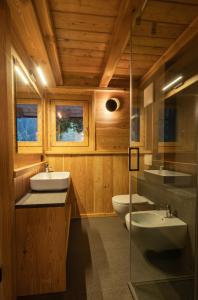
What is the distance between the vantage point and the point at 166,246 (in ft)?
5.62

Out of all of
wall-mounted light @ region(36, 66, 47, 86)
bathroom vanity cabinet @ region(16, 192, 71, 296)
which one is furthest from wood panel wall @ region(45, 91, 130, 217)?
bathroom vanity cabinet @ region(16, 192, 71, 296)

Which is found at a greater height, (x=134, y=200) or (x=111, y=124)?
(x=111, y=124)

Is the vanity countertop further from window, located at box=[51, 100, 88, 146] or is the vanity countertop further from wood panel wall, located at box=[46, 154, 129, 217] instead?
window, located at box=[51, 100, 88, 146]

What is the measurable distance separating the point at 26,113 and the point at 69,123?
102cm

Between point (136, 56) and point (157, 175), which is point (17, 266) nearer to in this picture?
point (157, 175)

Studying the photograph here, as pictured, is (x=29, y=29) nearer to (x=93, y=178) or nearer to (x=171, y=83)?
(x=171, y=83)

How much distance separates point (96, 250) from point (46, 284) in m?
0.73

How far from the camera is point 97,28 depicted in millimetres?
1679

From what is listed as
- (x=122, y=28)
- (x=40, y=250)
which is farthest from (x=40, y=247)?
(x=122, y=28)

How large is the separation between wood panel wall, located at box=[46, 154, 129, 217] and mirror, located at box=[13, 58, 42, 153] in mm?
555

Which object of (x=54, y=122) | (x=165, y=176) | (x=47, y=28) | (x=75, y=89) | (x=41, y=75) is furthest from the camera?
(x=54, y=122)

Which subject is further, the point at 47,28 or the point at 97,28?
the point at 97,28

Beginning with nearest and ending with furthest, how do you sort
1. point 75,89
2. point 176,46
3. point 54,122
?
point 176,46 → point 75,89 → point 54,122

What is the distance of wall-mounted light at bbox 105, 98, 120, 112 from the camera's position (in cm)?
303
